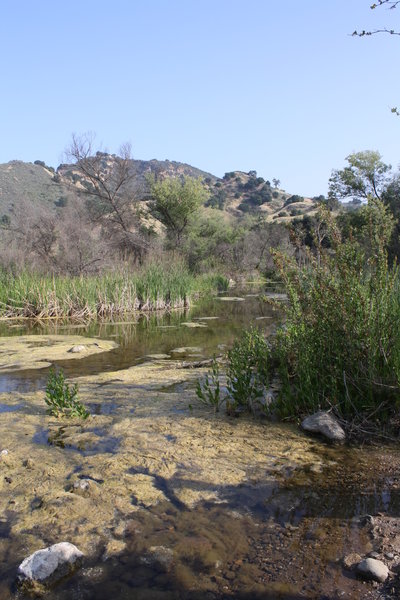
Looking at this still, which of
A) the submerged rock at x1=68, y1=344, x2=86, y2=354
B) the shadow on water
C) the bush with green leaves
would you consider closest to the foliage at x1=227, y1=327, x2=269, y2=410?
the bush with green leaves

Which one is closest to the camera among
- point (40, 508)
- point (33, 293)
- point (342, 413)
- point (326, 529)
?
point (326, 529)

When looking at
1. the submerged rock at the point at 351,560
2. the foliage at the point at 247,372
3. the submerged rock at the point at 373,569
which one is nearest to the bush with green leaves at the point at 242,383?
the foliage at the point at 247,372

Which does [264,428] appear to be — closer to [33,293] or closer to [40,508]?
A: [40,508]

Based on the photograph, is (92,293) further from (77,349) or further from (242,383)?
(242,383)

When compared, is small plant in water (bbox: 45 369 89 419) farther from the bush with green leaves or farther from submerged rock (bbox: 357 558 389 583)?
submerged rock (bbox: 357 558 389 583)

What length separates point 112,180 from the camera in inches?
1022

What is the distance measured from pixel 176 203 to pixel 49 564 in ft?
96.3

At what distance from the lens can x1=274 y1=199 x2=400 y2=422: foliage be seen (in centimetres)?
400

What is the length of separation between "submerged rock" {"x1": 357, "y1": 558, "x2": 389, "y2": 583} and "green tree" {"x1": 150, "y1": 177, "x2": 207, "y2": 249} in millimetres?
28018

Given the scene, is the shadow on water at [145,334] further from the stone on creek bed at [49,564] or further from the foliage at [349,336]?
the stone on creek bed at [49,564]

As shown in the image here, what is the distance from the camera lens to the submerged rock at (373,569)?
→ 217 centimetres

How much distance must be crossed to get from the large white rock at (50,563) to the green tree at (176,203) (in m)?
27.8

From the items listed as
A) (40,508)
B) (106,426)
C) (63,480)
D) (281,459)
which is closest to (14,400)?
(106,426)

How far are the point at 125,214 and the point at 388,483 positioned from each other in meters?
23.9
